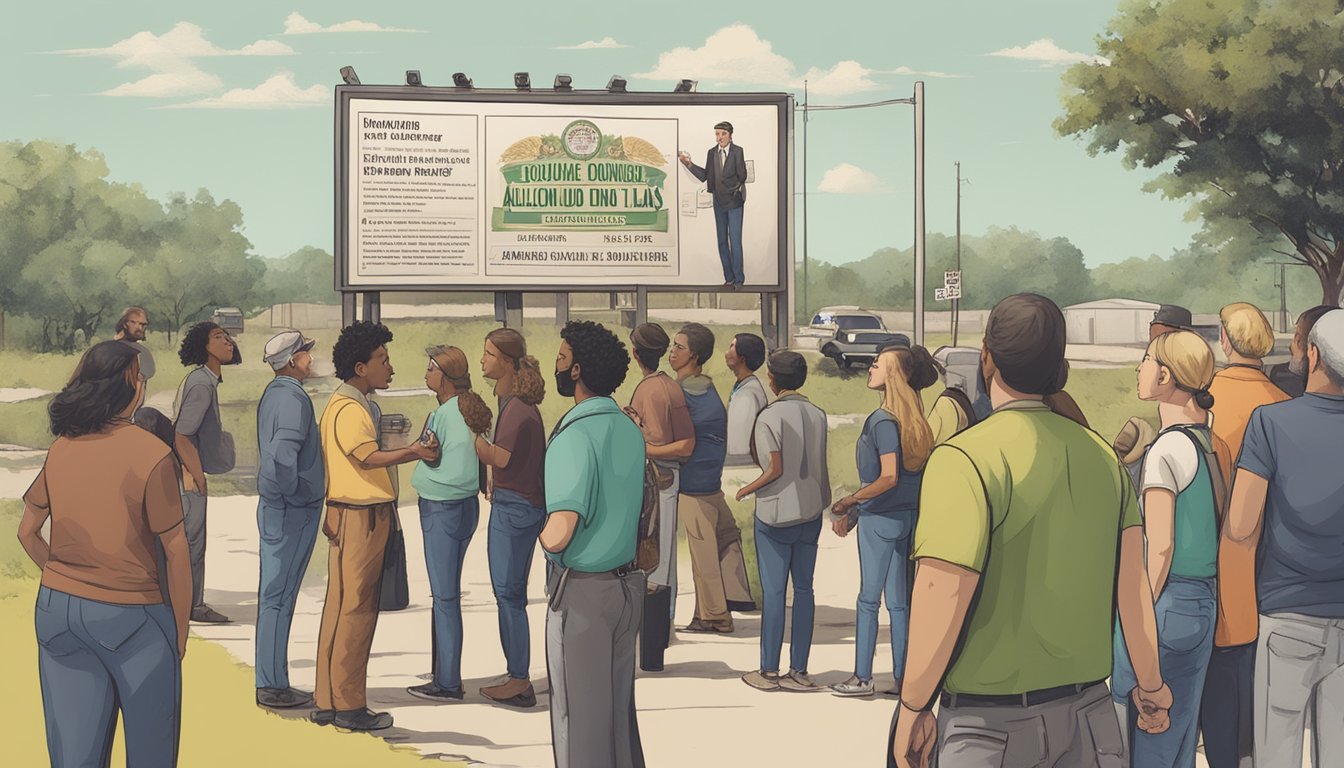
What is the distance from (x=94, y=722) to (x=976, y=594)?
294 cm

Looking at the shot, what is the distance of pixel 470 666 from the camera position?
29.9ft

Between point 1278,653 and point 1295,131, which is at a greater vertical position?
point 1295,131

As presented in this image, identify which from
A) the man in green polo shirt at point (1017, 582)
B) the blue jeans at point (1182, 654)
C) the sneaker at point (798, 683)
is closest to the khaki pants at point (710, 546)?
the sneaker at point (798, 683)

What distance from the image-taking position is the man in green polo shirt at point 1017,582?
356 centimetres

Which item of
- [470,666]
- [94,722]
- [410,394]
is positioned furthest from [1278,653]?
[410,394]

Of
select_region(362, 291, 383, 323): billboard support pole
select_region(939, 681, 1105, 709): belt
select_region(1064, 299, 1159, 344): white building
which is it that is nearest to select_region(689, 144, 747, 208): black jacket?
select_region(362, 291, 383, 323): billboard support pole

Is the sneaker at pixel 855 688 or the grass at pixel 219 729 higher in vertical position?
the grass at pixel 219 729

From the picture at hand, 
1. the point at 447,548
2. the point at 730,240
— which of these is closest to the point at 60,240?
the point at 730,240

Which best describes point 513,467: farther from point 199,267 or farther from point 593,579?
point 199,267

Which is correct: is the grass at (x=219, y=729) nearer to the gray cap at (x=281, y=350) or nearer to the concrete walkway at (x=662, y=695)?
the concrete walkway at (x=662, y=695)

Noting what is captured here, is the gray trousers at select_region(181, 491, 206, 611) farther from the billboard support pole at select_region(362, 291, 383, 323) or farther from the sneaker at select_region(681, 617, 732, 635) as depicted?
the billboard support pole at select_region(362, 291, 383, 323)

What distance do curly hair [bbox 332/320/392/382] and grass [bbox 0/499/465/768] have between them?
1784mm

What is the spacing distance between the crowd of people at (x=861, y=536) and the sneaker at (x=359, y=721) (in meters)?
0.01

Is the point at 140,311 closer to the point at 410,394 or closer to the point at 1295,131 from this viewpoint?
the point at 410,394
